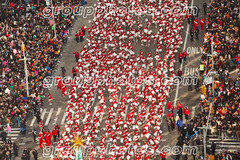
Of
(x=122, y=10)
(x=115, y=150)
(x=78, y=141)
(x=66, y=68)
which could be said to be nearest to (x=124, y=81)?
(x=66, y=68)

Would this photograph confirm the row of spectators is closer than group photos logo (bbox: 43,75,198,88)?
Yes

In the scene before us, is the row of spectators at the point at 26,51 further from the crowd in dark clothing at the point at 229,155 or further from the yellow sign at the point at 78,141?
the crowd in dark clothing at the point at 229,155

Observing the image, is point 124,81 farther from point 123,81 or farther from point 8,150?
point 8,150

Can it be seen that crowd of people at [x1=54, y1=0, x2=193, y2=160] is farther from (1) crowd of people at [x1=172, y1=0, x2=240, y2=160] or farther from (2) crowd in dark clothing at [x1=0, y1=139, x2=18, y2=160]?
(2) crowd in dark clothing at [x1=0, y1=139, x2=18, y2=160]

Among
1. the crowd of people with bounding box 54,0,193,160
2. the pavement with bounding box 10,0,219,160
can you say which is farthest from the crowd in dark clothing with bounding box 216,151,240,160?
the crowd of people with bounding box 54,0,193,160

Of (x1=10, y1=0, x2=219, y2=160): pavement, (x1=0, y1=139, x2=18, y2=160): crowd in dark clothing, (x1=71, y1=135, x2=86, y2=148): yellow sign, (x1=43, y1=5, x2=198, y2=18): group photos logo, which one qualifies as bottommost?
(x1=0, y1=139, x2=18, y2=160): crowd in dark clothing

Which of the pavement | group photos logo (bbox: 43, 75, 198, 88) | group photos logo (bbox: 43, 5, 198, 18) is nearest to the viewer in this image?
the pavement
